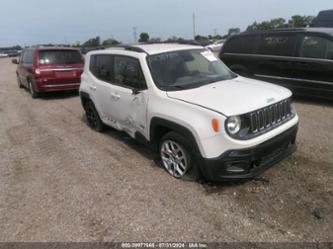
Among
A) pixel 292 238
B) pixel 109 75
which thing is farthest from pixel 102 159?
pixel 292 238

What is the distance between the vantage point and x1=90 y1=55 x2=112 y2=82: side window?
493 cm

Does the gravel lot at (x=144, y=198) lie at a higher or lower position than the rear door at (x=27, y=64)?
lower

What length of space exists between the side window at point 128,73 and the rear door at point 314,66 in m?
4.45

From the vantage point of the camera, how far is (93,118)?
235 inches

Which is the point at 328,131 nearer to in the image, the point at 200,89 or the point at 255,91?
the point at 255,91

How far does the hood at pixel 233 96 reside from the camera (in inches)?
125

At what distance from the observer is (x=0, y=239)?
2.90 metres

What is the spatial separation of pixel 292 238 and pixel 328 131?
10.5 feet

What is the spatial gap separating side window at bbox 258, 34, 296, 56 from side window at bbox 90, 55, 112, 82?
174 inches

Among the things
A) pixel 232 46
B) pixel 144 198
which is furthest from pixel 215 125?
pixel 232 46

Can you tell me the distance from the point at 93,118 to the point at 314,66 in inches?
202

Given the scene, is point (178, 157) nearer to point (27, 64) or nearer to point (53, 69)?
point (53, 69)

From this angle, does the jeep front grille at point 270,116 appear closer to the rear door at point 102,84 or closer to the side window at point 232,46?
the rear door at point 102,84

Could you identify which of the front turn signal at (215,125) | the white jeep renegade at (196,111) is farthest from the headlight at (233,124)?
the front turn signal at (215,125)
